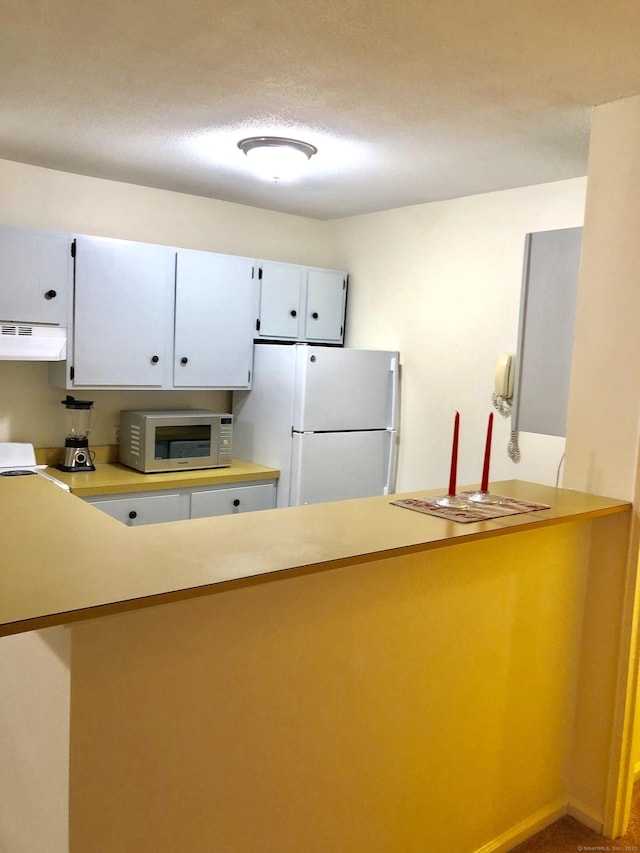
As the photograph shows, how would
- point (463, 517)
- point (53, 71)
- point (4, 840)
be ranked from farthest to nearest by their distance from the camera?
1. point (53, 71)
2. point (463, 517)
3. point (4, 840)

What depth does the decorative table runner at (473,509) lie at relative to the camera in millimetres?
1986

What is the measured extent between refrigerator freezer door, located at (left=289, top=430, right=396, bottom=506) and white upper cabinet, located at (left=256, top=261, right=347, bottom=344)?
0.74 metres

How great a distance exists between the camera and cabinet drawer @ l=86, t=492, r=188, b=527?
345 cm

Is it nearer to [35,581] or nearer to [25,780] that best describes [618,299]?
[35,581]

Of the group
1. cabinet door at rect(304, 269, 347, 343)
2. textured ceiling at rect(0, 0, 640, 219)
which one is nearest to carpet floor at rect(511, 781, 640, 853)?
textured ceiling at rect(0, 0, 640, 219)

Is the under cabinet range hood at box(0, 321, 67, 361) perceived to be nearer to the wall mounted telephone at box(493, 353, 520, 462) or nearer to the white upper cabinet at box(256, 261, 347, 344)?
the white upper cabinet at box(256, 261, 347, 344)

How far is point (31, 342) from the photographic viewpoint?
3.32m

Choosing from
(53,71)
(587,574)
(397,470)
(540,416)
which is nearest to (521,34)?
(540,416)

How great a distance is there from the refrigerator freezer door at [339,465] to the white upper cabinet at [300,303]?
74cm

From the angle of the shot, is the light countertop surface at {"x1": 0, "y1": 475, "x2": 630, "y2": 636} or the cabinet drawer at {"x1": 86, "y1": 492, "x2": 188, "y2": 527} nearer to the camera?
the light countertop surface at {"x1": 0, "y1": 475, "x2": 630, "y2": 636}

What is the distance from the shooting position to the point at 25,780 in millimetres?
1574

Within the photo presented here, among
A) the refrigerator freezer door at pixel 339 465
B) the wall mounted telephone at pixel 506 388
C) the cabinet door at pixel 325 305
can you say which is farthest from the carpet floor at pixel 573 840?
the cabinet door at pixel 325 305

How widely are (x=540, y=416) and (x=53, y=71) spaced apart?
2.02 metres

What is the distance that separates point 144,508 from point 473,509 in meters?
1.98
